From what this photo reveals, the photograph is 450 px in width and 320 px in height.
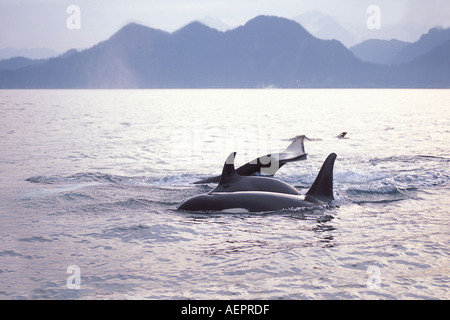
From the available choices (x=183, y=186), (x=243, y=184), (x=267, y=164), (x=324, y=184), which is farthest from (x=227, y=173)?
(x=183, y=186)

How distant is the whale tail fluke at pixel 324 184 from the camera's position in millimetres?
12688

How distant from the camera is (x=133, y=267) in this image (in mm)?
8633

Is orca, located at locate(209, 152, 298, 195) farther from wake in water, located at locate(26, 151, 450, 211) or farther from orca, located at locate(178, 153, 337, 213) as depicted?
wake in water, located at locate(26, 151, 450, 211)

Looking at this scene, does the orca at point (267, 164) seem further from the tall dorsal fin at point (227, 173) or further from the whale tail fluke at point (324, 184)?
the whale tail fluke at point (324, 184)

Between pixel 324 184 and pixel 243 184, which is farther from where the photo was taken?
pixel 243 184

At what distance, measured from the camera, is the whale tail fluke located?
12.7 metres

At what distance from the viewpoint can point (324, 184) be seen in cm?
1293

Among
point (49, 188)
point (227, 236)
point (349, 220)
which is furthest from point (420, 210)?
point (49, 188)

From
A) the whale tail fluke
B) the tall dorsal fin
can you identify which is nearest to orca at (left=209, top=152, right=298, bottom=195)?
the tall dorsal fin

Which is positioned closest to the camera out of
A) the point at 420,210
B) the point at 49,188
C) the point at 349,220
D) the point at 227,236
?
the point at 227,236

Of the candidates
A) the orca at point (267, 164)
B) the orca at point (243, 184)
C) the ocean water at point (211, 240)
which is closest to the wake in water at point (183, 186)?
the ocean water at point (211, 240)

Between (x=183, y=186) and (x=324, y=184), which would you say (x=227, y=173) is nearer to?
(x=324, y=184)
